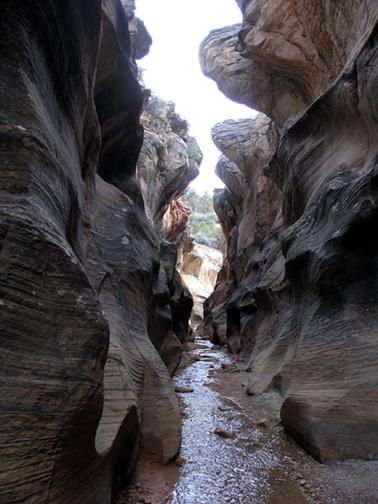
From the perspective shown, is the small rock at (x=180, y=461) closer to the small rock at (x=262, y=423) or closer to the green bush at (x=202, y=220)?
the small rock at (x=262, y=423)

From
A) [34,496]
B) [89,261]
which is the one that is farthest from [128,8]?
[34,496]

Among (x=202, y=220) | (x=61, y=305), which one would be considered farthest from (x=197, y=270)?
(x=61, y=305)

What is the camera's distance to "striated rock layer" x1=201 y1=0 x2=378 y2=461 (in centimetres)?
455

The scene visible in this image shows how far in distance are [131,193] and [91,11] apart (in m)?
5.06

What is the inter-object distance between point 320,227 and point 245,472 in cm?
434

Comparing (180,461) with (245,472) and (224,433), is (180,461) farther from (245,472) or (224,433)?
(224,433)

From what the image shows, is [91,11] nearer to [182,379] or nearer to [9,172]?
[9,172]

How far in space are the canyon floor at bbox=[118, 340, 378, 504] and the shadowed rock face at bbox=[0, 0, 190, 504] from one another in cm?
30

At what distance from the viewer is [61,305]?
2.59 m

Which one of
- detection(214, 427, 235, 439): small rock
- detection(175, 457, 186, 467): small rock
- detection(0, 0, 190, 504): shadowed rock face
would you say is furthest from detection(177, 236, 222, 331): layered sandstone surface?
detection(175, 457, 186, 467): small rock

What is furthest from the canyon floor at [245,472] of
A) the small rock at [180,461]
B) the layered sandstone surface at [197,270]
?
the layered sandstone surface at [197,270]

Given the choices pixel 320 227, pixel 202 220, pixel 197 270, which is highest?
pixel 202 220

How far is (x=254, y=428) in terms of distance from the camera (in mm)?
5707

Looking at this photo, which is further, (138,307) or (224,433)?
(138,307)
